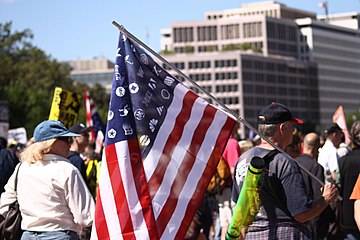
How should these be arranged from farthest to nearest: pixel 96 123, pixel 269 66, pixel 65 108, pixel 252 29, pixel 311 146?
1. pixel 252 29
2. pixel 269 66
3. pixel 96 123
4. pixel 65 108
5. pixel 311 146

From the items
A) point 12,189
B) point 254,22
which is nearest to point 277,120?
point 12,189

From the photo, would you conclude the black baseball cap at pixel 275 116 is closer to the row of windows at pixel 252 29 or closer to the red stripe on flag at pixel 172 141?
the red stripe on flag at pixel 172 141

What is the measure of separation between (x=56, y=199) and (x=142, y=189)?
3.45ft

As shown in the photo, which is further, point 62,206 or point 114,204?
point 62,206

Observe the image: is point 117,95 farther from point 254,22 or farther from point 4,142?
point 254,22

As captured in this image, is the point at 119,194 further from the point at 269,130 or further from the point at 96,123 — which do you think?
the point at 96,123

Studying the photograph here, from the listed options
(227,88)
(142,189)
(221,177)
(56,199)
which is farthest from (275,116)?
(227,88)

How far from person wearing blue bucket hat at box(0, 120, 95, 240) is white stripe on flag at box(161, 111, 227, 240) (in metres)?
0.94

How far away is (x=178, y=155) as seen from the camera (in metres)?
7.47

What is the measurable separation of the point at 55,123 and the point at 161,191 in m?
1.43

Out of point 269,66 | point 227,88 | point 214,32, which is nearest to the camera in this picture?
point 227,88

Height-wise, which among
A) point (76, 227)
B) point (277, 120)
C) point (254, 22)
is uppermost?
point (254, 22)

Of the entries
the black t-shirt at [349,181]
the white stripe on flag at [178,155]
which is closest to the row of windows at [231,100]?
the black t-shirt at [349,181]

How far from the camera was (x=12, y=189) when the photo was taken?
8.70 m
